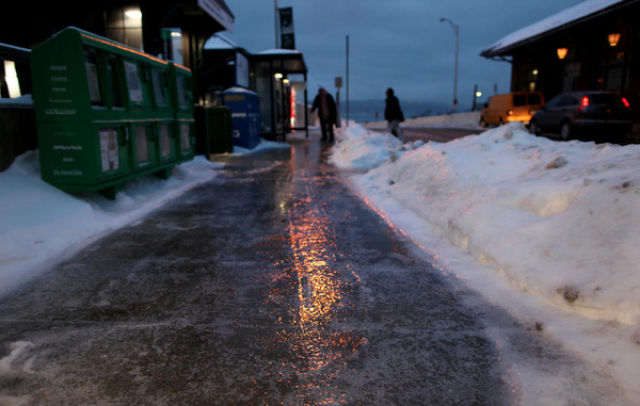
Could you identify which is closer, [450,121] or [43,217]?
[43,217]

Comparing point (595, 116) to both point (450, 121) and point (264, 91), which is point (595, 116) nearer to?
point (264, 91)

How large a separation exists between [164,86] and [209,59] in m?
20.4

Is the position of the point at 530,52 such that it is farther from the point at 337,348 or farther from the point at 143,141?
the point at 337,348

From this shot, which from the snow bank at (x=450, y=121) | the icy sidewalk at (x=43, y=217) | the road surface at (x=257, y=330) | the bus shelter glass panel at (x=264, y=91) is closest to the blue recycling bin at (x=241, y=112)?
the bus shelter glass panel at (x=264, y=91)

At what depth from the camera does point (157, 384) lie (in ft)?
7.39

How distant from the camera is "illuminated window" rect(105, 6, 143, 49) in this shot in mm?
13617

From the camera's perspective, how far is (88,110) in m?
5.39

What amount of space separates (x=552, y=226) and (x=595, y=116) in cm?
1298

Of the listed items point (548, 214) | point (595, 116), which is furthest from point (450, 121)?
point (548, 214)

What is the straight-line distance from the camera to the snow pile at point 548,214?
291cm

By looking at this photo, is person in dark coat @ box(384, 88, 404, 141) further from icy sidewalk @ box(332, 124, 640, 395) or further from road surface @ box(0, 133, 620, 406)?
road surface @ box(0, 133, 620, 406)

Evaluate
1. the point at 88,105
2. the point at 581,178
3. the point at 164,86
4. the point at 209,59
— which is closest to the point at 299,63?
the point at 209,59

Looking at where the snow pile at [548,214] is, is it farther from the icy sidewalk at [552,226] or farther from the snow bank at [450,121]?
the snow bank at [450,121]

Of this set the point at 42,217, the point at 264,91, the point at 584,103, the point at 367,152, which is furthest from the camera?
the point at 264,91
